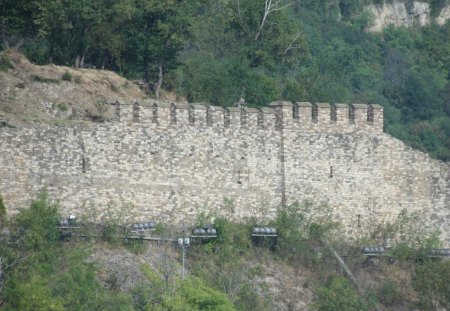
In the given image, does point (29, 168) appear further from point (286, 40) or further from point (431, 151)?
point (431, 151)

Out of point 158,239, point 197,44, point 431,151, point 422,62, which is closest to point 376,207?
point 158,239

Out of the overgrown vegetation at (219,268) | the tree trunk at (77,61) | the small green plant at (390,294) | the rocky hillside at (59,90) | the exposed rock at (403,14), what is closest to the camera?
the overgrown vegetation at (219,268)

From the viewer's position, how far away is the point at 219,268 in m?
50.2

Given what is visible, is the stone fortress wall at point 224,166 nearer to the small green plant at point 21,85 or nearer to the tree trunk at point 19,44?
the small green plant at point 21,85

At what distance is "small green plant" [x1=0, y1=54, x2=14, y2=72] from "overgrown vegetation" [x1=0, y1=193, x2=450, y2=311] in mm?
6297

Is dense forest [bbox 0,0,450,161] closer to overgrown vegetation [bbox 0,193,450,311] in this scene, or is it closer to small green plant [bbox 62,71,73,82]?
small green plant [bbox 62,71,73,82]

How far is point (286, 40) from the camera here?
64.7 m

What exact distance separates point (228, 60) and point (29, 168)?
567 inches

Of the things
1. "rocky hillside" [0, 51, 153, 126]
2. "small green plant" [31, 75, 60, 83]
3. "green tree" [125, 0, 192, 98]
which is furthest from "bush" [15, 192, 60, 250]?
"green tree" [125, 0, 192, 98]

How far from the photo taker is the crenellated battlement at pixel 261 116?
51.1 meters

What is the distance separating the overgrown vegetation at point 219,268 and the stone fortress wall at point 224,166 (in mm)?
481

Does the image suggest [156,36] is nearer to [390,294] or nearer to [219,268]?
[219,268]

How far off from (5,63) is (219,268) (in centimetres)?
836

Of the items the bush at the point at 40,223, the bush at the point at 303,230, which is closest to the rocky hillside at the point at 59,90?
the bush at the point at 40,223
